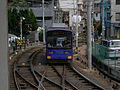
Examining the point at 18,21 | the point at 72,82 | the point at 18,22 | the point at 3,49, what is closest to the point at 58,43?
the point at 72,82

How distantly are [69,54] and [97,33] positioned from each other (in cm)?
4328

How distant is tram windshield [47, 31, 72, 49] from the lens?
16656 millimetres

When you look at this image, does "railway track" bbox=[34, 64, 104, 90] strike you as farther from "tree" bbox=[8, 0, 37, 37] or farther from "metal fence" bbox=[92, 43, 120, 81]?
"tree" bbox=[8, 0, 37, 37]

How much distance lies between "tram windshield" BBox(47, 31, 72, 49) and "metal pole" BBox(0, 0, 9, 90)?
13.7m

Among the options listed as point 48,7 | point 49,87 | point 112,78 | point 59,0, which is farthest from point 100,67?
point 48,7

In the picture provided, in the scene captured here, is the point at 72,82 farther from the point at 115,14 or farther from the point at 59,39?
the point at 115,14

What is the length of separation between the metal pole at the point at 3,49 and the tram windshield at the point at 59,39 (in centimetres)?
1375

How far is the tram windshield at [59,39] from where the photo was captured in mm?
16656

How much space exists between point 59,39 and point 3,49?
13.8 metres

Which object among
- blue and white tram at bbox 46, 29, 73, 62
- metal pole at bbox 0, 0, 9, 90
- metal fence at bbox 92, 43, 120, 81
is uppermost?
metal pole at bbox 0, 0, 9, 90

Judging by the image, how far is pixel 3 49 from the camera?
2822mm

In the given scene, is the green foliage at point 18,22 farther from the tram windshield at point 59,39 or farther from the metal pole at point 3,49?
the metal pole at point 3,49

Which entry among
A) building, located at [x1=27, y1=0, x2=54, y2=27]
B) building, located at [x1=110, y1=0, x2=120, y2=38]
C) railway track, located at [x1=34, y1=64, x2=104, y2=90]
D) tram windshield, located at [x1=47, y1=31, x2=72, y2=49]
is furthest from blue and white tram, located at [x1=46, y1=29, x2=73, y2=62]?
building, located at [x1=27, y1=0, x2=54, y2=27]

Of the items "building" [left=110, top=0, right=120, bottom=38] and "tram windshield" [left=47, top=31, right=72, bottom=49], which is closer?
"tram windshield" [left=47, top=31, right=72, bottom=49]
